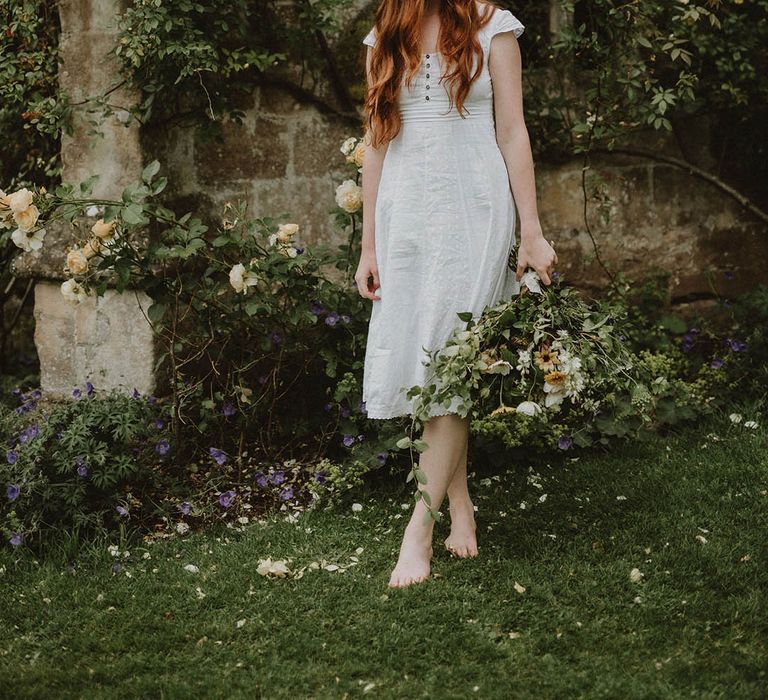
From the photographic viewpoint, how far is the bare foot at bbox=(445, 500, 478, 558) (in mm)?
3076

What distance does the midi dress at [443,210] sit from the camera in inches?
109

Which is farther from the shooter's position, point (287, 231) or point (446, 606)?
point (287, 231)

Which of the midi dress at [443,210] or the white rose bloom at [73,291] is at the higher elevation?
the midi dress at [443,210]

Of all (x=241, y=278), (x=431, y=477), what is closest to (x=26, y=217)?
(x=241, y=278)

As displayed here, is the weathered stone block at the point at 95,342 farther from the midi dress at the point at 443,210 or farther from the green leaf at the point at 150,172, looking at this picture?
the midi dress at the point at 443,210

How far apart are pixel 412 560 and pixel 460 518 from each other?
267 mm

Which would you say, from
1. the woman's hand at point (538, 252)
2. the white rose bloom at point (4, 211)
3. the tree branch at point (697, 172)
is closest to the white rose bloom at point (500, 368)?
the woman's hand at point (538, 252)

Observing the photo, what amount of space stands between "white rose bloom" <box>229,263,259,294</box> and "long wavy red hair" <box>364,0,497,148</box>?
0.90 meters

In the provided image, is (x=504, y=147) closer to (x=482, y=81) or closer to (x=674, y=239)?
(x=482, y=81)

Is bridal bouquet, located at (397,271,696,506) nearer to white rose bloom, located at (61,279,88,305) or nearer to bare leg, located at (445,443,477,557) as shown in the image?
bare leg, located at (445,443,477,557)

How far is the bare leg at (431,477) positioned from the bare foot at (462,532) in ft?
0.57

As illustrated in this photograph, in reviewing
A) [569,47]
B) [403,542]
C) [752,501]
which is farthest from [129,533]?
[569,47]

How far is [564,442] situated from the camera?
12.3 feet

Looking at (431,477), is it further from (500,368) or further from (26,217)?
(26,217)
